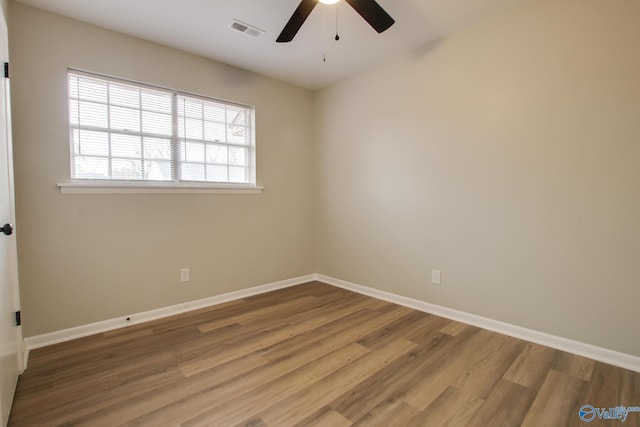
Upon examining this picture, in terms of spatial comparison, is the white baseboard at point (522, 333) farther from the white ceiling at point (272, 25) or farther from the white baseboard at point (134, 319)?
the white ceiling at point (272, 25)

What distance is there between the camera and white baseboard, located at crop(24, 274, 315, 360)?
2.40m

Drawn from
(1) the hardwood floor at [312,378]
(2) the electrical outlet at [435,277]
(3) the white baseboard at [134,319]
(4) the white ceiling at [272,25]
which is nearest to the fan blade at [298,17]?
(4) the white ceiling at [272,25]

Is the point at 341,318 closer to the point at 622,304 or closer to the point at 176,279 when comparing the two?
the point at 176,279

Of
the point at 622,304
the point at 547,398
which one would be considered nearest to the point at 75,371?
the point at 547,398

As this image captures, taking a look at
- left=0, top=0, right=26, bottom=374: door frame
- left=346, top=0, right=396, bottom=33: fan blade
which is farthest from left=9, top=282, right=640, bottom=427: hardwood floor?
left=346, top=0, right=396, bottom=33: fan blade

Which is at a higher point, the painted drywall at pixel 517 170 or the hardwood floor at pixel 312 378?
the painted drywall at pixel 517 170

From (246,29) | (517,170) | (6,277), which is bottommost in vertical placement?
(6,277)

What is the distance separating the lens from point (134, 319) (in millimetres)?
2809

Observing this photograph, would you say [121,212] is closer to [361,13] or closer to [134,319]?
[134,319]

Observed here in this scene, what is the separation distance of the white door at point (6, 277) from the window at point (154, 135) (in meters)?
0.71

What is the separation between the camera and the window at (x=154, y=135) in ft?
8.54

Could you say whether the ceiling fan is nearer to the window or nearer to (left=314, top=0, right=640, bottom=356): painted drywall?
(left=314, top=0, right=640, bottom=356): painted drywall

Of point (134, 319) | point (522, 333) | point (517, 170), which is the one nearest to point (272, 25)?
point (517, 170)

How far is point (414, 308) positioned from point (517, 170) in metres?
1.62
